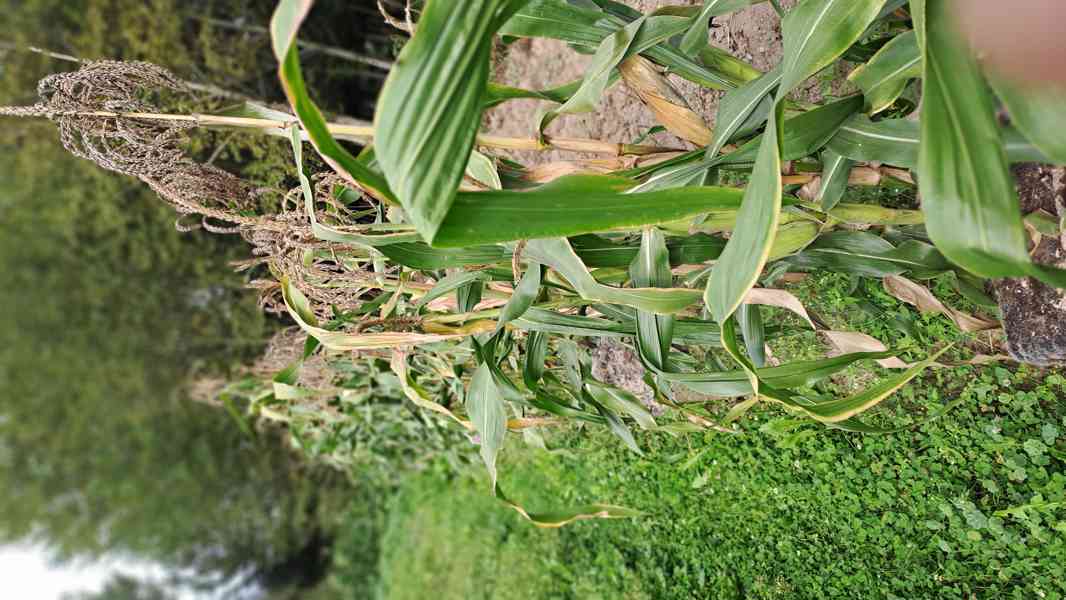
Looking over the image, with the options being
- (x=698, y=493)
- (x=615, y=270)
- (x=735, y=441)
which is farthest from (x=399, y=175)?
(x=698, y=493)

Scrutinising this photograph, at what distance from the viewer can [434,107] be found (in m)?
0.62

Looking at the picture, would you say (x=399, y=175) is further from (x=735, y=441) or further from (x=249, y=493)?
(x=249, y=493)

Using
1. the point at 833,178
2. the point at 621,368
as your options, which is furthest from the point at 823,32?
the point at 621,368

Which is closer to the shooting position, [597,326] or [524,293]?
[524,293]

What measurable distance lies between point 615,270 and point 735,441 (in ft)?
2.01

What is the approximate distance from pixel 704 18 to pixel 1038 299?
56 centimetres

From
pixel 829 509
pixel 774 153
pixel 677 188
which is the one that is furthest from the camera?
pixel 829 509

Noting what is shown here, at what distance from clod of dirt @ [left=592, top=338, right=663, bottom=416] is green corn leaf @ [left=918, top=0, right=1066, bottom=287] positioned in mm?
1126

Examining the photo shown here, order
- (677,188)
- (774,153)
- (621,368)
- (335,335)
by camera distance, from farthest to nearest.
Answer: (621,368) < (335,335) < (677,188) < (774,153)

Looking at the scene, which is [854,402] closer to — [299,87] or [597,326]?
[597,326]

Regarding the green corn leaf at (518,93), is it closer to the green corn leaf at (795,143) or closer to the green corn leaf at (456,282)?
the green corn leaf at (795,143)

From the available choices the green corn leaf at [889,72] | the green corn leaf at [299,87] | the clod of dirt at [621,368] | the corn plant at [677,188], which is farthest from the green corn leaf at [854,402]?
the clod of dirt at [621,368]

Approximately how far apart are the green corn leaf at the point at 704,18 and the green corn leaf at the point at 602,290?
0.33 meters

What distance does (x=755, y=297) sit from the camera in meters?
1.05
